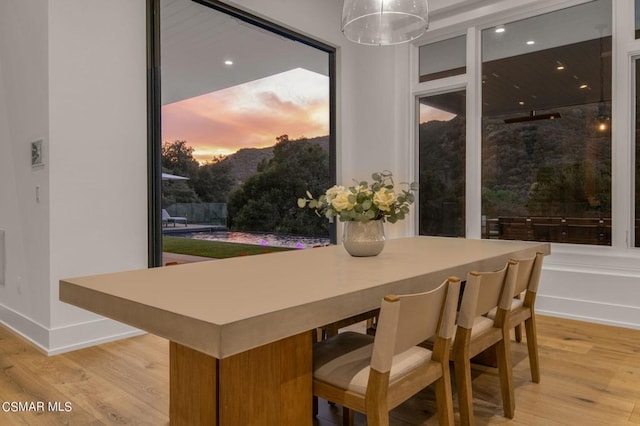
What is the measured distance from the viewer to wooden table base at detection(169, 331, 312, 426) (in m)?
1.27

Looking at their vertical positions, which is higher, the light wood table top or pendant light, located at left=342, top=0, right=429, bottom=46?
pendant light, located at left=342, top=0, right=429, bottom=46

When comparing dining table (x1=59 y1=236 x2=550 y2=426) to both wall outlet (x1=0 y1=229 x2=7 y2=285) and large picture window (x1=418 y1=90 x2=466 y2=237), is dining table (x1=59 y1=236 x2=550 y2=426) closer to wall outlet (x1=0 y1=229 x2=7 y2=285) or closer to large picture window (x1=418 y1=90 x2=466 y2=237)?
wall outlet (x1=0 y1=229 x2=7 y2=285)

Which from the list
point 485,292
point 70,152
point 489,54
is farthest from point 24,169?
point 489,54

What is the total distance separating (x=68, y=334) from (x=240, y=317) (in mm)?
2624

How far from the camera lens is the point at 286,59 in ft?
15.4

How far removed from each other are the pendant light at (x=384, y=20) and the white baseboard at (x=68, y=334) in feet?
8.85

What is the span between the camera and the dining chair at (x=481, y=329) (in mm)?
1699

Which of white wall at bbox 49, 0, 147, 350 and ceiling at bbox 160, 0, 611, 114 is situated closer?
white wall at bbox 49, 0, 147, 350

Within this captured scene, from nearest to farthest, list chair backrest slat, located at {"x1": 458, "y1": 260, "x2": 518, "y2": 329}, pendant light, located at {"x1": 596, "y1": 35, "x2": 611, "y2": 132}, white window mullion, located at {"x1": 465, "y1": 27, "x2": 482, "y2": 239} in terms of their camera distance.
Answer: chair backrest slat, located at {"x1": 458, "y1": 260, "x2": 518, "y2": 329}, pendant light, located at {"x1": 596, "y1": 35, "x2": 611, "y2": 132}, white window mullion, located at {"x1": 465, "y1": 27, "x2": 482, "y2": 239}

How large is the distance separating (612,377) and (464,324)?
1.47m

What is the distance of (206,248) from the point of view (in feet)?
12.8

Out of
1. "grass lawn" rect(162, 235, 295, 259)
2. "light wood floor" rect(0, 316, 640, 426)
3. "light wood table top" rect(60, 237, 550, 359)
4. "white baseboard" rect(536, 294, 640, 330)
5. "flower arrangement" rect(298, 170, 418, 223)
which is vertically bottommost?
"light wood floor" rect(0, 316, 640, 426)

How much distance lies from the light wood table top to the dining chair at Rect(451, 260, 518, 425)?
146mm

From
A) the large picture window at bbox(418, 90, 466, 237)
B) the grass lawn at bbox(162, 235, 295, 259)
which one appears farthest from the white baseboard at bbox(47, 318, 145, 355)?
the large picture window at bbox(418, 90, 466, 237)
